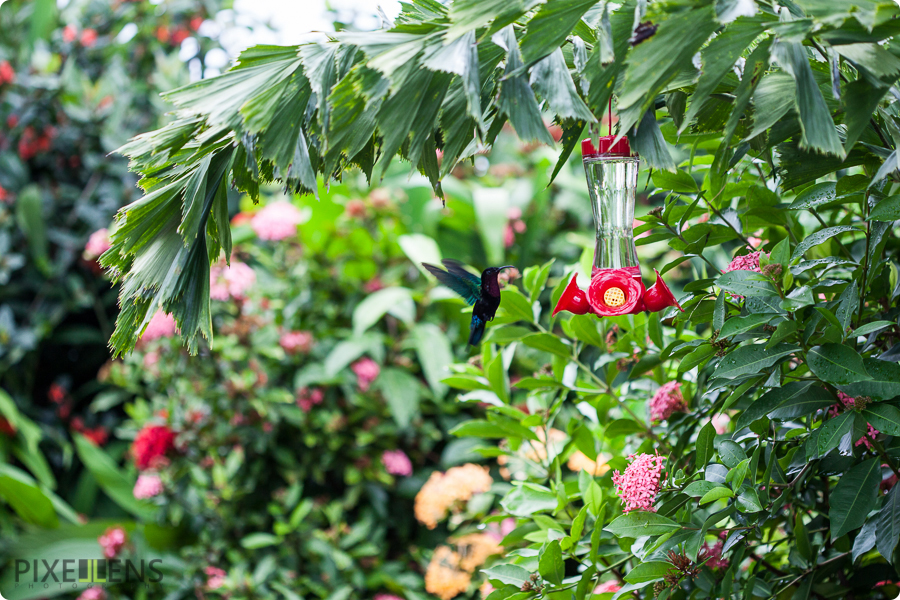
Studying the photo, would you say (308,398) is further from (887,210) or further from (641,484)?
(887,210)

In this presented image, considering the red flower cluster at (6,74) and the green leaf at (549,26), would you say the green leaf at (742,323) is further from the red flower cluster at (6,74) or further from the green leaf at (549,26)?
the red flower cluster at (6,74)

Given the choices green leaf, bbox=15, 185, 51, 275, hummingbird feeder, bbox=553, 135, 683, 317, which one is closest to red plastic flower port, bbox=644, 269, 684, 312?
hummingbird feeder, bbox=553, 135, 683, 317

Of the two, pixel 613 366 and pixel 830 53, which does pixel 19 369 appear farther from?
pixel 830 53

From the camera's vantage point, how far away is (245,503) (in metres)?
2.21

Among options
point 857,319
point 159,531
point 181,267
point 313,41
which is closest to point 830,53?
point 857,319

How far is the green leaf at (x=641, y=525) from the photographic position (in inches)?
27.0

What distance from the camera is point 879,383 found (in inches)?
25.5

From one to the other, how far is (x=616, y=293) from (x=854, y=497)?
1.12 ft

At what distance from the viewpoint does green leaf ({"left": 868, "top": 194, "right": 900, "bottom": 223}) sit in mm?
659

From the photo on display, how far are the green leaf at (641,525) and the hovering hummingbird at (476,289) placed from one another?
14.4 inches

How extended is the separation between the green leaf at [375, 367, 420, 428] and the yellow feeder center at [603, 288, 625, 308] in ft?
4.42

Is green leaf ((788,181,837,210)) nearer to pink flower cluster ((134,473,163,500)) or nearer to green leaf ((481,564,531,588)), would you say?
green leaf ((481,564,531,588))

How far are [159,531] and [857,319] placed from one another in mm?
2364

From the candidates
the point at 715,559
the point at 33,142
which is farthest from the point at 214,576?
the point at 33,142
